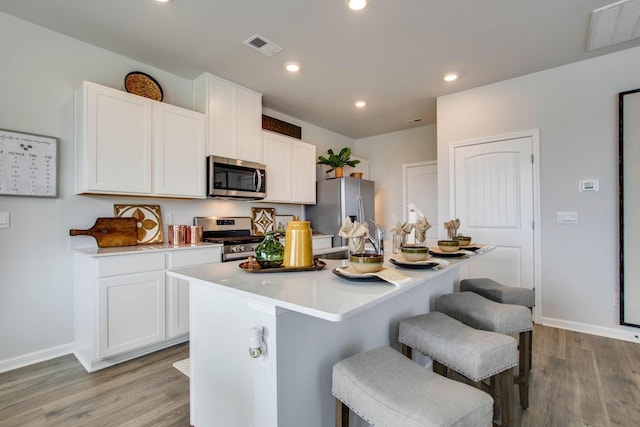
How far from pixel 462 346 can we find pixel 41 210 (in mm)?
A: 3089

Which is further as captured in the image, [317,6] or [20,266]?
[20,266]

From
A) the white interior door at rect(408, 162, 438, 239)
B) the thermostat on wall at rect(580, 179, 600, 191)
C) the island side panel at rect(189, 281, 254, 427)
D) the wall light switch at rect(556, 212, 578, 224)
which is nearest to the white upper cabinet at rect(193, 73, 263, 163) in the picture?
the island side panel at rect(189, 281, 254, 427)

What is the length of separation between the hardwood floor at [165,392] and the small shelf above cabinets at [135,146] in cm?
138

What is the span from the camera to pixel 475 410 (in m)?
0.87

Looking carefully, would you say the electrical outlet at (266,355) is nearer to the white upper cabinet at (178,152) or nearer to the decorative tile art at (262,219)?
the white upper cabinet at (178,152)

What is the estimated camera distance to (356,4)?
2.08 meters

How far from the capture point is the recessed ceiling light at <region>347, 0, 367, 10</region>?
2.05m

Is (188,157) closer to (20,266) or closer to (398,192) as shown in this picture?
(20,266)

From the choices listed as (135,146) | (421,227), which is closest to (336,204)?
(421,227)

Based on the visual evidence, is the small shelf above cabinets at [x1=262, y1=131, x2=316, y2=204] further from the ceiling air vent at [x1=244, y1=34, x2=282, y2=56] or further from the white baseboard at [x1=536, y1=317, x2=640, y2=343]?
the white baseboard at [x1=536, y1=317, x2=640, y2=343]

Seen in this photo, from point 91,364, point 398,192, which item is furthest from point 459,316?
point 398,192

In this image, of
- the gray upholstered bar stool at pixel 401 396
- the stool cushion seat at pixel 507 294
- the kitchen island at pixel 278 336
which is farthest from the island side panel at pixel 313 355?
the stool cushion seat at pixel 507 294

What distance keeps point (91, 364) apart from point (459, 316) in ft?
8.47

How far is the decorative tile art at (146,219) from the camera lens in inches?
110
